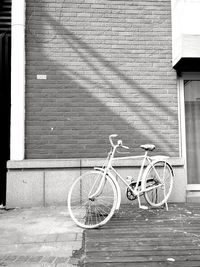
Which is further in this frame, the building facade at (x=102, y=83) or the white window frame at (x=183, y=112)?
the white window frame at (x=183, y=112)

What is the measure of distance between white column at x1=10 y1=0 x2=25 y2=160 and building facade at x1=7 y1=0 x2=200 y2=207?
0.06 ft

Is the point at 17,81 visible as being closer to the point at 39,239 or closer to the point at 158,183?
the point at 39,239

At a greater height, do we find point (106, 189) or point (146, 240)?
point (106, 189)

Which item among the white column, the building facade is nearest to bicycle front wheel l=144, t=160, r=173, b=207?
the building facade

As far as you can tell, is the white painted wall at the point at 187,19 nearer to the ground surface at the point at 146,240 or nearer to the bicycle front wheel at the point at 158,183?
the bicycle front wheel at the point at 158,183

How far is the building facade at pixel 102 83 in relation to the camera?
5.59 m

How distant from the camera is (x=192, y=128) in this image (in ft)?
19.9

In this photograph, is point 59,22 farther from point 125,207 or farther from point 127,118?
point 125,207

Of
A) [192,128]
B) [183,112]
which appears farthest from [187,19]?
[192,128]

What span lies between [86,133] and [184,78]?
96.7 inches

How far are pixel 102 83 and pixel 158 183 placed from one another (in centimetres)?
234

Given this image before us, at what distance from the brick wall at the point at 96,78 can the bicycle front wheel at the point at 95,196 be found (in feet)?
5.23

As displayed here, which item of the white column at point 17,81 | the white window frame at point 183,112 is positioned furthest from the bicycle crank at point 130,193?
the white column at point 17,81

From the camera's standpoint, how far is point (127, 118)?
5.81m
